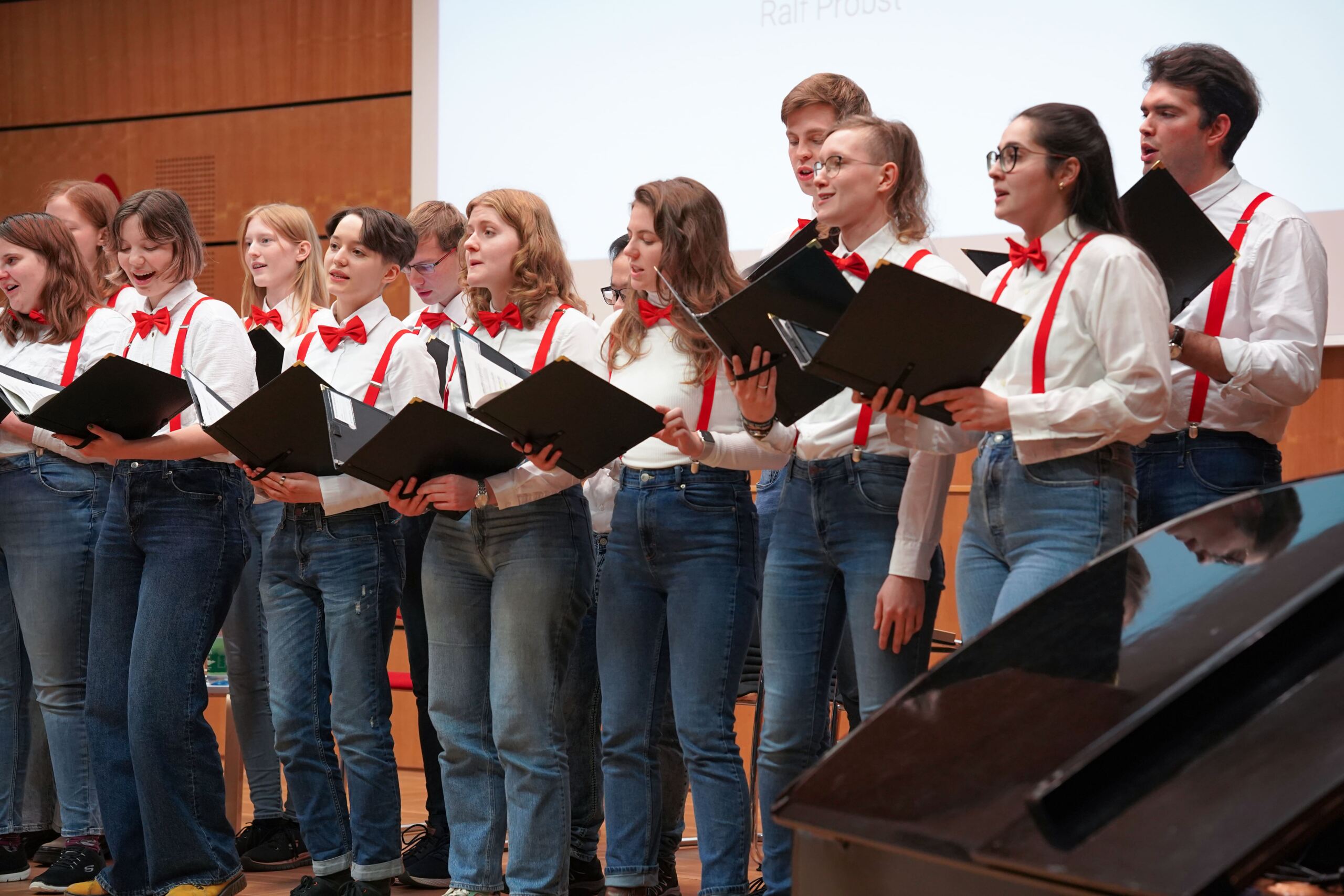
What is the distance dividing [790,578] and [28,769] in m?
2.06

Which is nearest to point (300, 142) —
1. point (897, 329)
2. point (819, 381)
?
point (819, 381)

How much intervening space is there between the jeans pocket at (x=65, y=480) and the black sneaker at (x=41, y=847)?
0.86 meters

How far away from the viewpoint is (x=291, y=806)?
3.29 metres

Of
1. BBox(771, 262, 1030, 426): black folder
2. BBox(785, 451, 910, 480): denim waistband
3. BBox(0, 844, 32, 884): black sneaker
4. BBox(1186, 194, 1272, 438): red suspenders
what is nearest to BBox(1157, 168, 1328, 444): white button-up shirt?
BBox(1186, 194, 1272, 438): red suspenders

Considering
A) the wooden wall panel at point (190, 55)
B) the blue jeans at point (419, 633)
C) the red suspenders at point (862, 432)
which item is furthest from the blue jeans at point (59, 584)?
the wooden wall panel at point (190, 55)

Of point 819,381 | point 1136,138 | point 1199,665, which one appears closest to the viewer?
point 1199,665

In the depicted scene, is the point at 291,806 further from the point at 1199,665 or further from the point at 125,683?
the point at 1199,665

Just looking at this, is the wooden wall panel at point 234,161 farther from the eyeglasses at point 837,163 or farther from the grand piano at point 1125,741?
the grand piano at point 1125,741

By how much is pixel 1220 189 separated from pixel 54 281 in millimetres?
2538

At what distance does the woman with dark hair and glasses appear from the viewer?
195 cm

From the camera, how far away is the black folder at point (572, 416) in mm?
2217

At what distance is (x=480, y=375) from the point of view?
252 cm

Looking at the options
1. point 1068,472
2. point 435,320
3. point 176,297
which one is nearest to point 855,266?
point 1068,472

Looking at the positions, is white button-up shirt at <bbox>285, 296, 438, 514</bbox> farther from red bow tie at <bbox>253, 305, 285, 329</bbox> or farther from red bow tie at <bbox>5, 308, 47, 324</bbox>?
red bow tie at <bbox>253, 305, 285, 329</bbox>
